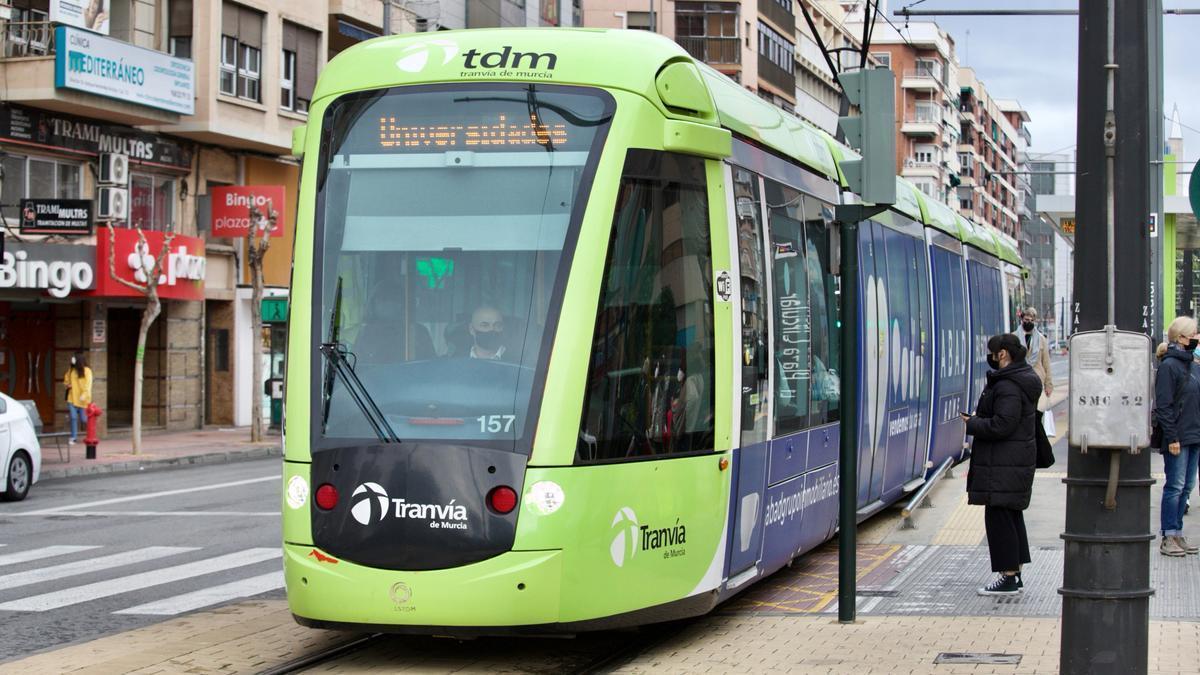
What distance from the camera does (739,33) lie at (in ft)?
236

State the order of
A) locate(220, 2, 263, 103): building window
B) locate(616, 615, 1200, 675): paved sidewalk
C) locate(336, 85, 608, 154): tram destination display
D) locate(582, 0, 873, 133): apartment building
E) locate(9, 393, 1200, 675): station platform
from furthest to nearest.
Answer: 1. locate(582, 0, 873, 133): apartment building
2. locate(220, 2, 263, 103): building window
3. locate(336, 85, 608, 154): tram destination display
4. locate(9, 393, 1200, 675): station platform
5. locate(616, 615, 1200, 675): paved sidewalk

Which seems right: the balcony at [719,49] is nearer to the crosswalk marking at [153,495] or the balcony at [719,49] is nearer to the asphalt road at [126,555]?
the crosswalk marking at [153,495]

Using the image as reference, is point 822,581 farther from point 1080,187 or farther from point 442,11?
point 442,11

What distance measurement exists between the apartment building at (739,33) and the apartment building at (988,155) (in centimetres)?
3786

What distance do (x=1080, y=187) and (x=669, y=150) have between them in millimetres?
2752

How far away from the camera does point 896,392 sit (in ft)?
50.0

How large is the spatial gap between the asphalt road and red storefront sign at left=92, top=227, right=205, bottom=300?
943 cm

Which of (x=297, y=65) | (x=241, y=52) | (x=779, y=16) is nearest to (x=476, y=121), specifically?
(x=241, y=52)

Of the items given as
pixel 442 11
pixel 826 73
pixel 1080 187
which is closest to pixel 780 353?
pixel 1080 187

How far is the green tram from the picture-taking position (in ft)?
26.5

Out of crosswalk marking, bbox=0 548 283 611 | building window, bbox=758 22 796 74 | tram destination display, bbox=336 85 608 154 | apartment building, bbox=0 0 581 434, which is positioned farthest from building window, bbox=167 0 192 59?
building window, bbox=758 22 796 74

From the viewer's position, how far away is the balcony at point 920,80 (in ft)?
386

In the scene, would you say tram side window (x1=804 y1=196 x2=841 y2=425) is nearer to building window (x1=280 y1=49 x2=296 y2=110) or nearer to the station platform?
the station platform

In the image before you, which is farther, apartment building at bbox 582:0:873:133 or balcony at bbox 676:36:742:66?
balcony at bbox 676:36:742:66
